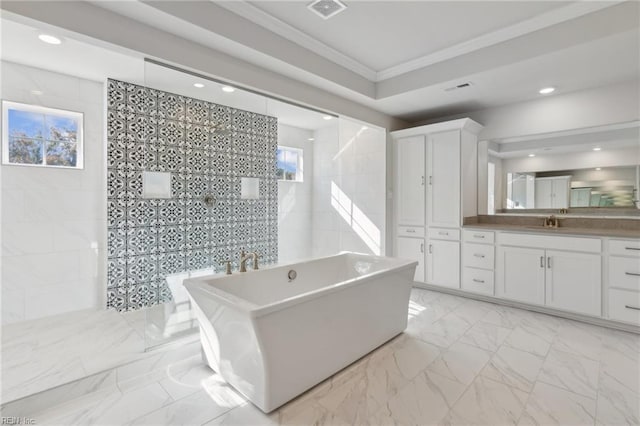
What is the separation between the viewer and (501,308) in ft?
11.6

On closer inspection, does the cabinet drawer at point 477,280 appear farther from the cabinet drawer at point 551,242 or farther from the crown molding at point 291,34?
the crown molding at point 291,34

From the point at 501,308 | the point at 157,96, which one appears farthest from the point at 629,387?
the point at 157,96

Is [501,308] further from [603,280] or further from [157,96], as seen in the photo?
[157,96]

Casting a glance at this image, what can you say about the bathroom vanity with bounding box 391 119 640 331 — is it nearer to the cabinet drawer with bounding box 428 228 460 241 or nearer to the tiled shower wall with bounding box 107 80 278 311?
the cabinet drawer with bounding box 428 228 460 241

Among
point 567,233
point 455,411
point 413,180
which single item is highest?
point 413,180

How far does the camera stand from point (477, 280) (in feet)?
12.4

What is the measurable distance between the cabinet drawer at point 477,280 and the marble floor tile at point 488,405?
5.93 ft

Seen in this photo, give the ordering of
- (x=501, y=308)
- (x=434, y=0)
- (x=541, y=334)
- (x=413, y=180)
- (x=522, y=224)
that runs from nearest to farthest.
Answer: (x=434, y=0), (x=541, y=334), (x=501, y=308), (x=522, y=224), (x=413, y=180)

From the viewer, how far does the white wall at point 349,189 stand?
180 inches

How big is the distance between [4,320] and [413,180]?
477 centimetres

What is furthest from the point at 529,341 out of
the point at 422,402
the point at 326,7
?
the point at 326,7

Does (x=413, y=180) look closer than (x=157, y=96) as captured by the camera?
No

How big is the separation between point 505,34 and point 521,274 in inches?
96.5

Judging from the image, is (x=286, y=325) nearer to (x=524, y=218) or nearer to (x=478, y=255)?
(x=478, y=255)
